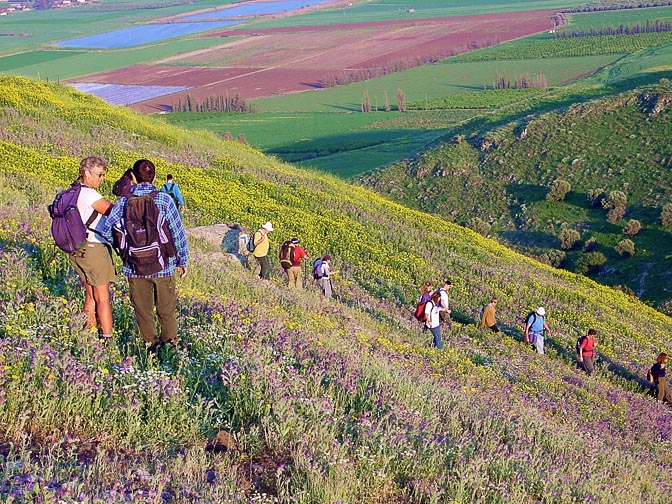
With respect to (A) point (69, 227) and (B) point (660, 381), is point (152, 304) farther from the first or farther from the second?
(B) point (660, 381)

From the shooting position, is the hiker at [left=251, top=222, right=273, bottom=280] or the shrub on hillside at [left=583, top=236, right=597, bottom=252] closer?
the hiker at [left=251, top=222, right=273, bottom=280]

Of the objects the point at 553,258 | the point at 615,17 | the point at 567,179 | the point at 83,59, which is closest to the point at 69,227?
the point at 553,258

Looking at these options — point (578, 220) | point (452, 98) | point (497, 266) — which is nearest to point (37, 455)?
point (497, 266)

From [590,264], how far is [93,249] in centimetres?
3003

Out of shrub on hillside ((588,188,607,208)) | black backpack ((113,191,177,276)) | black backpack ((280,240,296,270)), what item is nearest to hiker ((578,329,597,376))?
black backpack ((280,240,296,270))

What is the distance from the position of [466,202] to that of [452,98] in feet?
179

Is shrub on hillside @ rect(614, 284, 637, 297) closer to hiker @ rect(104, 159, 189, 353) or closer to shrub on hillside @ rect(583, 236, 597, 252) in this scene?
shrub on hillside @ rect(583, 236, 597, 252)

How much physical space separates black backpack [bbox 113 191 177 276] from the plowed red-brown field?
95.5 m

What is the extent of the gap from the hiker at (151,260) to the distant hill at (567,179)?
26.6 meters

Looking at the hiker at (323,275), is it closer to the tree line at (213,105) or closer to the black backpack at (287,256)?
the black backpack at (287,256)

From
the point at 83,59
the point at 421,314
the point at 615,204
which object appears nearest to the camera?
the point at 421,314

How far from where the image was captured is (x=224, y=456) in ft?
17.5

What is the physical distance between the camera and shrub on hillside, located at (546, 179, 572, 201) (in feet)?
135

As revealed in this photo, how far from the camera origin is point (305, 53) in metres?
149
